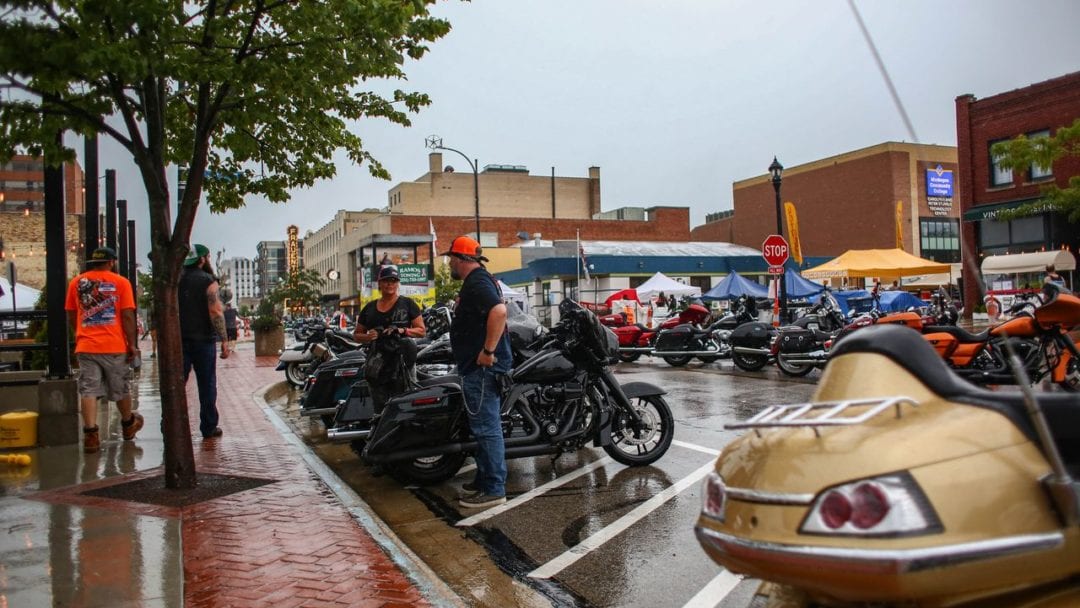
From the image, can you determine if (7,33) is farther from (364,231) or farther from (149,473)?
(364,231)

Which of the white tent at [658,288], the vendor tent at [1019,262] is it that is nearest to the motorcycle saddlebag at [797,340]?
the vendor tent at [1019,262]

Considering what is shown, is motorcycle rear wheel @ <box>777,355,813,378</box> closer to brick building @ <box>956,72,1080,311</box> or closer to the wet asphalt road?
the wet asphalt road

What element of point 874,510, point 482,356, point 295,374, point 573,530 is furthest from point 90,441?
point 874,510

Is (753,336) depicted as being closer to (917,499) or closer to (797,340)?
(797,340)

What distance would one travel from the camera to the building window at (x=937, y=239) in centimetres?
6053

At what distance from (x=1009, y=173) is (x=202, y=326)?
33.2 metres

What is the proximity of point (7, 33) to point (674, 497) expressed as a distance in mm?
4975

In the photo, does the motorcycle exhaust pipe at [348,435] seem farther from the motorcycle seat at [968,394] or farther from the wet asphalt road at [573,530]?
the motorcycle seat at [968,394]

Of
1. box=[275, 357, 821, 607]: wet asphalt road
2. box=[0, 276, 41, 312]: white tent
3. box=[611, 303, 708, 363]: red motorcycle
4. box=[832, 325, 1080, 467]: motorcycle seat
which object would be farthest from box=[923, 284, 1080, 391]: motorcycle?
box=[0, 276, 41, 312]: white tent

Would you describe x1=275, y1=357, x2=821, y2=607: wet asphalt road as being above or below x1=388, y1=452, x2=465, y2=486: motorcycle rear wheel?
below

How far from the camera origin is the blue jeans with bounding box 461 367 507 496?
18.3 ft

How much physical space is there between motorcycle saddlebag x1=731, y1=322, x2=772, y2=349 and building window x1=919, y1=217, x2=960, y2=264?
170 feet

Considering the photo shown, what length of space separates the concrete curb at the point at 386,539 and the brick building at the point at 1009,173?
92.4ft

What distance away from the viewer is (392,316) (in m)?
7.02
